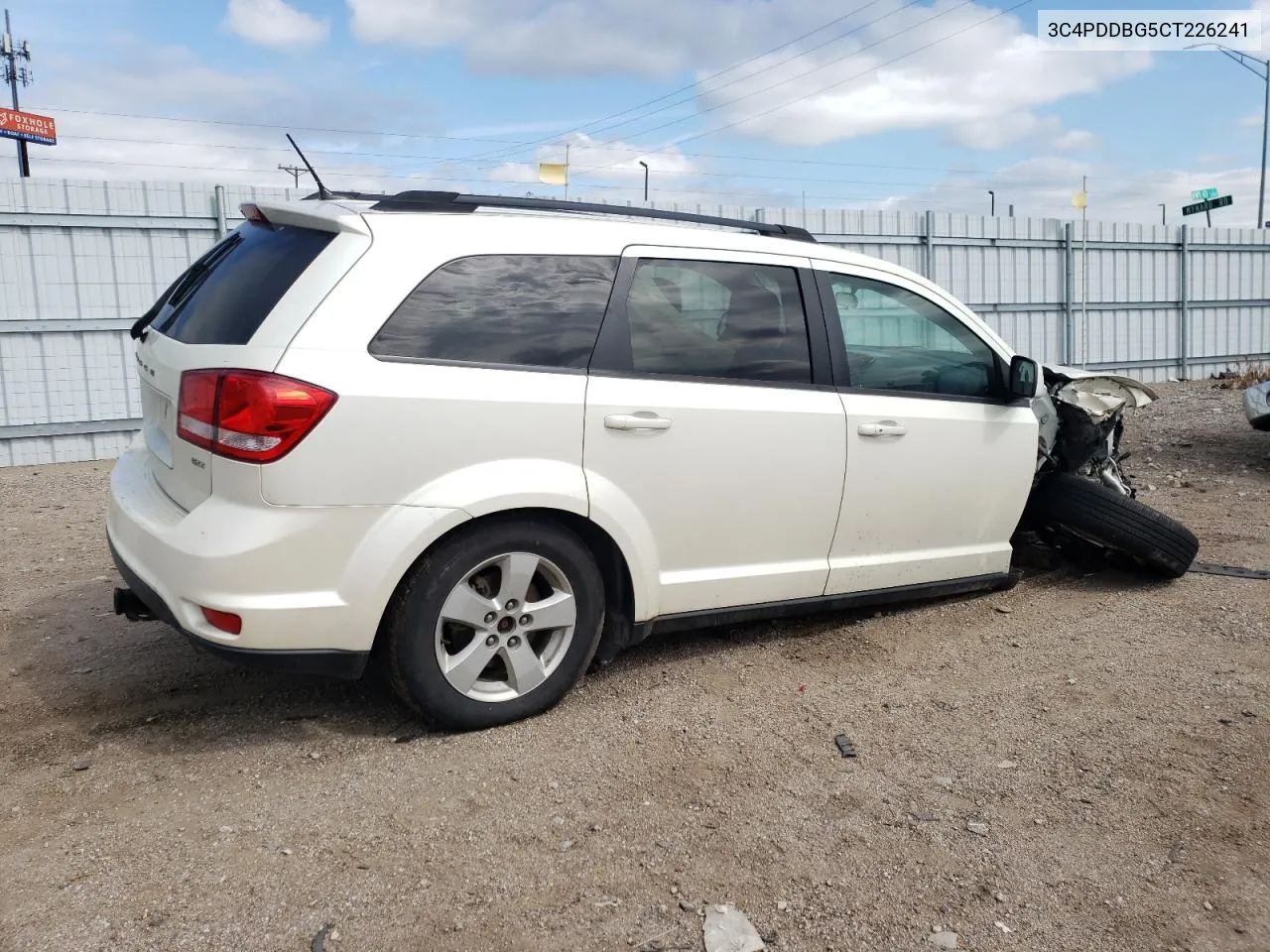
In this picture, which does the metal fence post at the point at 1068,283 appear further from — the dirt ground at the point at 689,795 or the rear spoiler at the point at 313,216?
the rear spoiler at the point at 313,216

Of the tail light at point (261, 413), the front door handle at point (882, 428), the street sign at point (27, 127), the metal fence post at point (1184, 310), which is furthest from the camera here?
the street sign at point (27, 127)

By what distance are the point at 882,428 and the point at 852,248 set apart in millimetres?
11454

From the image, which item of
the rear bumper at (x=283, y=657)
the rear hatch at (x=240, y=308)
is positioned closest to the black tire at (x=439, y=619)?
the rear bumper at (x=283, y=657)

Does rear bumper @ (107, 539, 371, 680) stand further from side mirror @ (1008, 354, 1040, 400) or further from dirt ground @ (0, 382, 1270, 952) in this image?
side mirror @ (1008, 354, 1040, 400)

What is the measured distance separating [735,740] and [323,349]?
1.86 meters

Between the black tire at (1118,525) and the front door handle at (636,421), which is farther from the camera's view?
the black tire at (1118,525)

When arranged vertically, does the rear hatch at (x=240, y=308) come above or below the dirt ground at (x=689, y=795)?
above

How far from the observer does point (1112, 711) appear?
3.78 metres

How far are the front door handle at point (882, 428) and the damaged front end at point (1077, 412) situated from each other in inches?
52.6

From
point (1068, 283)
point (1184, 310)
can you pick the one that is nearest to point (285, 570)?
point (1068, 283)

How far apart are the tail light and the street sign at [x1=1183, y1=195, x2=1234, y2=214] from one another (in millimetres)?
22391

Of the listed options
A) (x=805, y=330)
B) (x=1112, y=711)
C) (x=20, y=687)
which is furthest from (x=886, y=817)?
(x=20, y=687)

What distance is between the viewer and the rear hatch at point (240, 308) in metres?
3.24

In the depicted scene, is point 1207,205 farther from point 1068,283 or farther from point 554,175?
point 554,175
